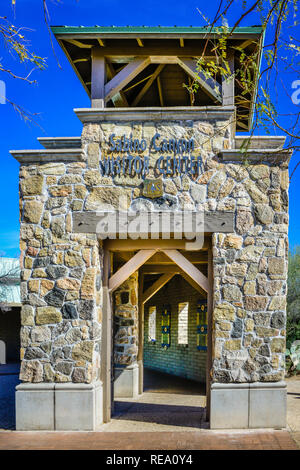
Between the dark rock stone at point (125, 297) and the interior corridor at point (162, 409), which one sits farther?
the dark rock stone at point (125, 297)

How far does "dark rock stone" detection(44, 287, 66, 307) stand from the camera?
8.03m

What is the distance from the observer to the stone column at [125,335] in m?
11.4

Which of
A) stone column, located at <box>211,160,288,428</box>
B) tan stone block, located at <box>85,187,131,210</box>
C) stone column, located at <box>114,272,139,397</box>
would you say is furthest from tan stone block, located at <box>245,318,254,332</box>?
stone column, located at <box>114,272,139,397</box>

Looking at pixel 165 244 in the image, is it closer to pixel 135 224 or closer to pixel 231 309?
pixel 135 224

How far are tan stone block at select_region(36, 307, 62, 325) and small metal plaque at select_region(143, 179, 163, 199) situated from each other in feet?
7.85

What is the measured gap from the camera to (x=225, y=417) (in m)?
7.70

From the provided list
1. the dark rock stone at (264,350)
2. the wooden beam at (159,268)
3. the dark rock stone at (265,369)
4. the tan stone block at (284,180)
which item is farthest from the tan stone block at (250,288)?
the wooden beam at (159,268)

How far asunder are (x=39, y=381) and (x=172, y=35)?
6050 mm

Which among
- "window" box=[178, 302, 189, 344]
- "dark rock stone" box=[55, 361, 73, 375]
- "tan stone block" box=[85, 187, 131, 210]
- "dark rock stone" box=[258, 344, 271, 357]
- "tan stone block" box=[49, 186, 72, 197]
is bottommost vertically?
"window" box=[178, 302, 189, 344]

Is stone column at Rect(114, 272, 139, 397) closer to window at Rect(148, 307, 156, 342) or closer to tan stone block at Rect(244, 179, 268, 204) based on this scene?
tan stone block at Rect(244, 179, 268, 204)

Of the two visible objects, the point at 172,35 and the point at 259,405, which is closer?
the point at 259,405

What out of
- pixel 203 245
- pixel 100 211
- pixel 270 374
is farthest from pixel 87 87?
pixel 270 374

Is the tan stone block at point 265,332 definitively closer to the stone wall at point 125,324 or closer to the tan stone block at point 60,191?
the tan stone block at point 60,191

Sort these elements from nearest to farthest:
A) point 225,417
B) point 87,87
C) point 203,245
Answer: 1. point 225,417
2. point 203,245
3. point 87,87
